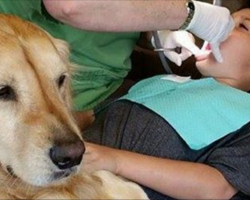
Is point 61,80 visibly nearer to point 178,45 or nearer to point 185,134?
point 185,134

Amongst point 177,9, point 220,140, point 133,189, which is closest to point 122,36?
point 177,9

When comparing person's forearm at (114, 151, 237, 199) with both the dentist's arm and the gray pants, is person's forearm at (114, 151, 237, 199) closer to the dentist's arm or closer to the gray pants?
the gray pants

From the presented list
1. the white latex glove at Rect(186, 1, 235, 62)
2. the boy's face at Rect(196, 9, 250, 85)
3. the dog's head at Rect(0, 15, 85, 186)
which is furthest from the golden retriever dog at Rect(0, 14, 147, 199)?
the boy's face at Rect(196, 9, 250, 85)

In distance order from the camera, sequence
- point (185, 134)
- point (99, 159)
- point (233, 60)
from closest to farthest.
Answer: point (99, 159) → point (185, 134) → point (233, 60)

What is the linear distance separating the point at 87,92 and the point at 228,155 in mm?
517

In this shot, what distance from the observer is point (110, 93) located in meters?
2.00

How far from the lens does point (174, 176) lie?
1.57 metres

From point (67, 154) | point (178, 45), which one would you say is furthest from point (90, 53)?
point (67, 154)

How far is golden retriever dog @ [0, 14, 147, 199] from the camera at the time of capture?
1318 mm

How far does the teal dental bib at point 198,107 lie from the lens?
1676 millimetres

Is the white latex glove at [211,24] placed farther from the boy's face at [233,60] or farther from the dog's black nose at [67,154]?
the dog's black nose at [67,154]

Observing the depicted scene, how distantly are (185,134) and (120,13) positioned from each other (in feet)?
1.27

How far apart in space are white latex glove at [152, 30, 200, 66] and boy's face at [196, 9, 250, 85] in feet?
0.22

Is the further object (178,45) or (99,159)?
(178,45)
